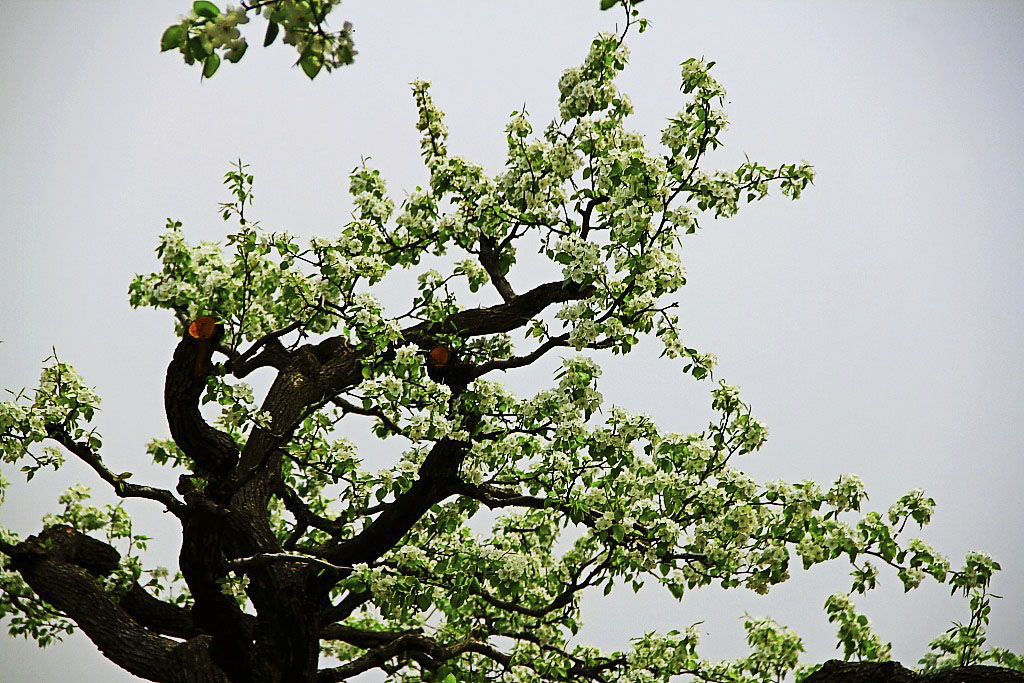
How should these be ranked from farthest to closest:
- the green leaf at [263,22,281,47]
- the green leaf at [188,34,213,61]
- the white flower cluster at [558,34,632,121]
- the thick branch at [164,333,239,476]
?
the thick branch at [164,333,239,476]
the white flower cluster at [558,34,632,121]
the green leaf at [188,34,213,61]
the green leaf at [263,22,281,47]

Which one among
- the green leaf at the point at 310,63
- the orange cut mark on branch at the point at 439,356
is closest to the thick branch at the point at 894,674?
the orange cut mark on branch at the point at 439,356

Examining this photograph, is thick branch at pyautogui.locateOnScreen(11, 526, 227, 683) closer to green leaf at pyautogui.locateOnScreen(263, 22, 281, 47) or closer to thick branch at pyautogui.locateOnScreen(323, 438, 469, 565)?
thick branch at pyautogui.locateOnScreen(323, 438, 469, 565)

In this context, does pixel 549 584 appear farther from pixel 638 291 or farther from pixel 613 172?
pixel 613 172

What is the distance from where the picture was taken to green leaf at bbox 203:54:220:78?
199cm

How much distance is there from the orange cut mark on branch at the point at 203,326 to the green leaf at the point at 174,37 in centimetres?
286

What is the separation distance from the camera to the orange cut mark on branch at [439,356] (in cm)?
510

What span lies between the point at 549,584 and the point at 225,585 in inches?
66.7

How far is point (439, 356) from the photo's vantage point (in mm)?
5113

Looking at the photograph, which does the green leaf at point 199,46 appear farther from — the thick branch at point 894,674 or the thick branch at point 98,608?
the thick branch at point 98,608

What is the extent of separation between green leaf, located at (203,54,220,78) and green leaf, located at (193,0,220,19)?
7 cm

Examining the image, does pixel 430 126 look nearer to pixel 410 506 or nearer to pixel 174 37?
pixel 410 506

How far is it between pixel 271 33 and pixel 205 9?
0.49ft

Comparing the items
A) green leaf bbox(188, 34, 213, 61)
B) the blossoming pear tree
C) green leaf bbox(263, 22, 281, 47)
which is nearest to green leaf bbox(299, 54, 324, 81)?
green leaf bbox(263, 22, 281, 47)

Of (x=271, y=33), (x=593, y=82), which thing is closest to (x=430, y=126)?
(x=593, y=82)
